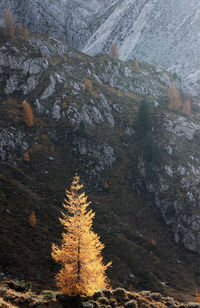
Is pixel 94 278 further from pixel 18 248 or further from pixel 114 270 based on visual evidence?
pixel 114 270

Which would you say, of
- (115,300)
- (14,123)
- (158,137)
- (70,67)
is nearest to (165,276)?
(115,300)

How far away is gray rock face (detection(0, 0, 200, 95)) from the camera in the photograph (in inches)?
5531

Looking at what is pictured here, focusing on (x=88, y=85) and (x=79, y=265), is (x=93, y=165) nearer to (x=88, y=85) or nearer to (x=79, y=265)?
(x=88, y=85)

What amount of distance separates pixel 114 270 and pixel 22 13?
198 metres

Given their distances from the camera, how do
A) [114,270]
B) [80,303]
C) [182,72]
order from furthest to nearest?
1. [182,72]
2. [114,270]
3. [80,303]

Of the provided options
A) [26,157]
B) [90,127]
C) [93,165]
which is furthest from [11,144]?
[90,127]

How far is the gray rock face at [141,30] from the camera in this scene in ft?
461

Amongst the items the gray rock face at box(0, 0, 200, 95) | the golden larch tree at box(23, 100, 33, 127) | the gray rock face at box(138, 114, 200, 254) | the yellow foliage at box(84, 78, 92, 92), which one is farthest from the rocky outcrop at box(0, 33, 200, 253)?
the gray rock face at box(0, 0, 200, 95)

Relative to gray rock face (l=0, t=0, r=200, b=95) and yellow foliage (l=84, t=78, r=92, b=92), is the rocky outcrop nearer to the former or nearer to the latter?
yellow foliage (l=84, t=78, r=92, b=92)

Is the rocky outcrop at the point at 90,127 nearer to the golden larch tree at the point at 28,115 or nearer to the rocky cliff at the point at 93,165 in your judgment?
the rocky cliff at the point at 93,165

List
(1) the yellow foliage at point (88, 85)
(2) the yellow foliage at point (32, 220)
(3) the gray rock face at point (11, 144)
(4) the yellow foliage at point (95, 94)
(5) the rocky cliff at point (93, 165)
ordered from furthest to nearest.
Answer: (1) the yellow foliage at point (88, 85) → (4) the yellow foliage at point (95, 94) → (3) the gray rock face at point (11, 144) → (5) the rocky cliff at point (93, 165) → (2) the yellow foliage at point (32, 220)

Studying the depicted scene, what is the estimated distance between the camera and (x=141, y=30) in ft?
535

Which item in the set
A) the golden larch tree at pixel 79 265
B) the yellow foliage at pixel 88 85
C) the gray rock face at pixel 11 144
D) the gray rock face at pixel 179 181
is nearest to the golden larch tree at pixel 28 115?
the gray rock face at pixel 11 144

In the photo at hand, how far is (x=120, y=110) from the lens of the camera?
261 feet
